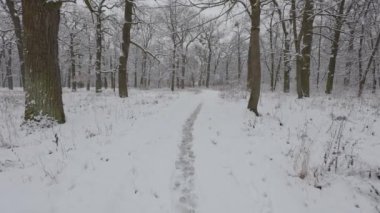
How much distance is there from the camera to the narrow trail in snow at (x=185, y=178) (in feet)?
11.1

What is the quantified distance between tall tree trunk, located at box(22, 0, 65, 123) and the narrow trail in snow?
14.4 ft

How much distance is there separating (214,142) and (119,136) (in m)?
2.53

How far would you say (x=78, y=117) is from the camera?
884 centimetres

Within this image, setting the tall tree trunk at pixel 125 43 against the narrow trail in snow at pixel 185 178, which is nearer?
the narrow trail in snow at pixel 185 178

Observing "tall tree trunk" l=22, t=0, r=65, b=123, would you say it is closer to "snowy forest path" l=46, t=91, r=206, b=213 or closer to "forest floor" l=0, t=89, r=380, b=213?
"forest floor" l=0, t=89, r=380, b=213

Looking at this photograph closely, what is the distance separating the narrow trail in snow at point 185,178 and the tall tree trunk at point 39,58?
4.38 m

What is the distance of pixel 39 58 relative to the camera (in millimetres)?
7094

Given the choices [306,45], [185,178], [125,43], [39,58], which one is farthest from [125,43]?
[185,178]

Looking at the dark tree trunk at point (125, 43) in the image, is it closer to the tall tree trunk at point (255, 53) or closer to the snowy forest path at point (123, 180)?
the tall tree trunk at point (255, 53)

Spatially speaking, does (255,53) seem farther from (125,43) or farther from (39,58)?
(125,43)

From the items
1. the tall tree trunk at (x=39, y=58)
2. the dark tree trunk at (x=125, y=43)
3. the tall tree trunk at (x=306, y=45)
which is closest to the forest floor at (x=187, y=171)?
the tall tree trunk at (x=39, y=58)

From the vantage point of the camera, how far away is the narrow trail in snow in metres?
3.38

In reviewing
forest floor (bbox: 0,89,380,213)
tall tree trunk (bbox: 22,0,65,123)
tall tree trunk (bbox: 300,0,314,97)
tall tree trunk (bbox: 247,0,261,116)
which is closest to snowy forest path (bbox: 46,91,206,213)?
forest floor (bbox: 0,89,380,213)

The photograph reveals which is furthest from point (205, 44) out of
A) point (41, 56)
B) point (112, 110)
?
point (41, 56)
